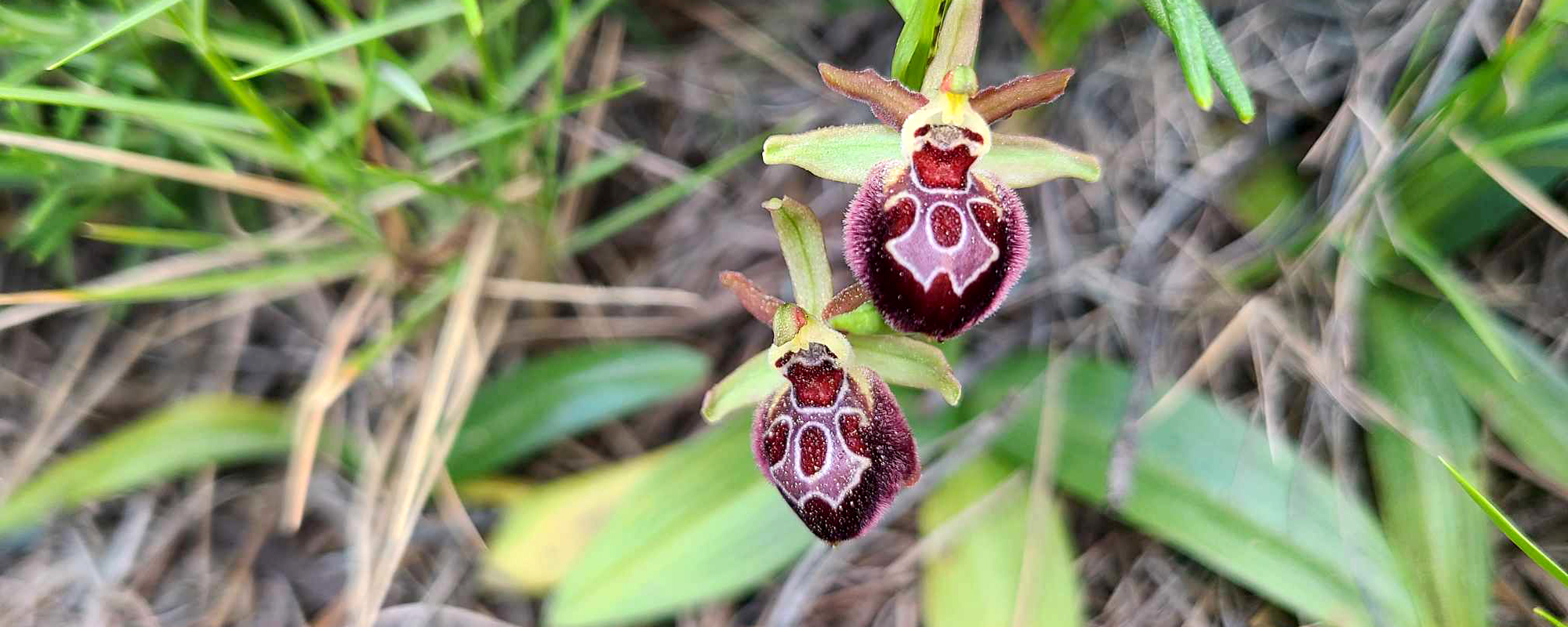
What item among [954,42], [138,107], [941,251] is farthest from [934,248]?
[138,107]

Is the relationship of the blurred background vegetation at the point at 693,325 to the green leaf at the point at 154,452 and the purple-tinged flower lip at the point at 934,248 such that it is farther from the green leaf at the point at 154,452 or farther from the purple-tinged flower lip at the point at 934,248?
the purple-tinged flower lip at the point at 934,248


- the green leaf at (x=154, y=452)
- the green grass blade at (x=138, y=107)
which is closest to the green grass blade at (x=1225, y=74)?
the green grass blade at (x=138, y=107)

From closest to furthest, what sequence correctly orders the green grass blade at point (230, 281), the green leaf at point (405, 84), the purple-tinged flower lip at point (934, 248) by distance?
1. the purple-tinged flower lip at point (934, 248)
2. the green leaf at point (405, 84)
3. the green grass blade at point (230, 281)

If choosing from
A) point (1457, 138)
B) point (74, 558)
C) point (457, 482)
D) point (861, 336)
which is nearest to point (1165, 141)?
point (1457, 138)

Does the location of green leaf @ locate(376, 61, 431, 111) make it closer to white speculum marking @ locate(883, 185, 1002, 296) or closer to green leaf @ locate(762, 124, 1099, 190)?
green leaf @ locate(762, 124, 1099, 190)

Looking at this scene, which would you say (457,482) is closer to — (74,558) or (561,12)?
(74,558)

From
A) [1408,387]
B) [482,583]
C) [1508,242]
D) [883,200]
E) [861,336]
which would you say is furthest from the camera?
[482,583]
